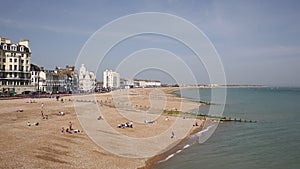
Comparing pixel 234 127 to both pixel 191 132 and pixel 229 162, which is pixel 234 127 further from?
pixel 229 162

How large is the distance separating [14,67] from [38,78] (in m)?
11.8

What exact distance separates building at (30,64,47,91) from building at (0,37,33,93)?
19.1 feet

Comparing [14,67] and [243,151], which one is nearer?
[243,151]

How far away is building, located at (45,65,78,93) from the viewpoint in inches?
3190

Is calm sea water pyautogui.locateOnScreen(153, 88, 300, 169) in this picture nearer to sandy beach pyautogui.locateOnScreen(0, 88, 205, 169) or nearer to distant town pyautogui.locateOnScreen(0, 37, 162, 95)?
sandy beach pyautogui.locateOnScreen(0, 88, 205, 169)

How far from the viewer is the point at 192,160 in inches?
755

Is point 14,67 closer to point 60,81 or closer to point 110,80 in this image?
point 60,81

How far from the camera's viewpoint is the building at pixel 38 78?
71562 millimetres

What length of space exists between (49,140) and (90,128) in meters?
6.87

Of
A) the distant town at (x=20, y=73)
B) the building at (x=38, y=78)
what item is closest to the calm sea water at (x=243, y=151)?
the distant town at (x=20, y=73)

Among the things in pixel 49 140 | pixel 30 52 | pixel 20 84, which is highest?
pixel 30 52

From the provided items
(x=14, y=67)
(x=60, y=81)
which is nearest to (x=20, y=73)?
(x=14, y=67)

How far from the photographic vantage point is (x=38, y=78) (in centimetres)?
7312

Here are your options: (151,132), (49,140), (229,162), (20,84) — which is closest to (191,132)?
(151,132)
